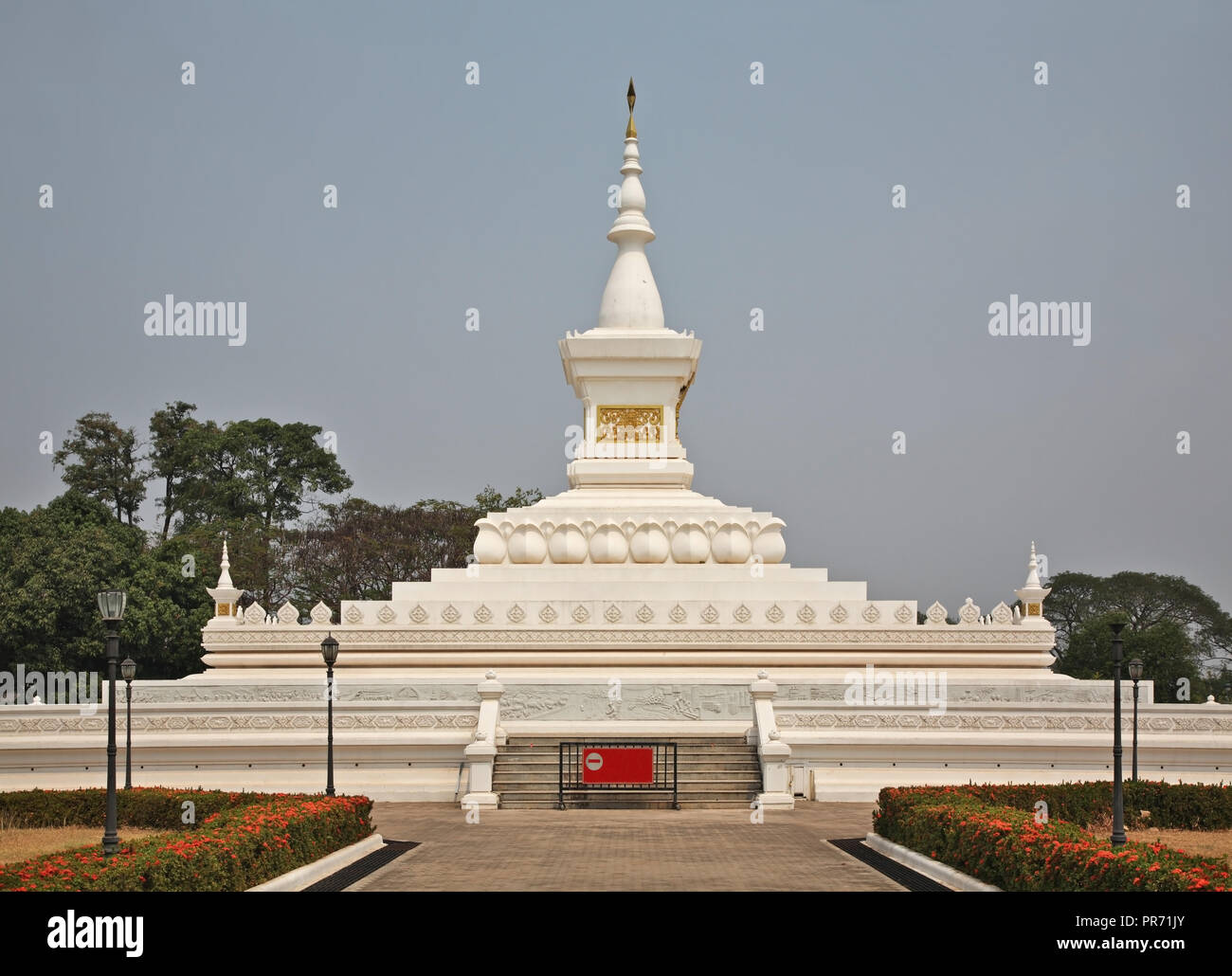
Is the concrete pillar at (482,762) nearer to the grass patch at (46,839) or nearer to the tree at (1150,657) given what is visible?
the grass patch at (46,839)

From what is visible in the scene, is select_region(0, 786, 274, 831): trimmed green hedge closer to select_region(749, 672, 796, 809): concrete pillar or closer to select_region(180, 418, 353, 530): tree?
select_region(749, 672, 796, 809): concrete pillar

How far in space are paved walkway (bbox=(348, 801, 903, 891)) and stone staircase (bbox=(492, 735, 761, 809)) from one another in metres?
0.45

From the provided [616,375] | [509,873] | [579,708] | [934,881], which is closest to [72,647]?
[616,375]

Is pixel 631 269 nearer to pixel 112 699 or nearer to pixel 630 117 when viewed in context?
pixel 630 117

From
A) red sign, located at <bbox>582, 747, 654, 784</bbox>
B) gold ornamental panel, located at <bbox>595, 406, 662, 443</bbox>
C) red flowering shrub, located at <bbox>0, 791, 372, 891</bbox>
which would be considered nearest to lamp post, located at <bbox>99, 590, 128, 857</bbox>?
red flowering shrub, located at <bbox>0, 791, 372, 891</bbox>

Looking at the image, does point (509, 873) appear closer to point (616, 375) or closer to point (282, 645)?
point (282, 645)

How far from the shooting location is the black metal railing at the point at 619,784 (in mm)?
24609

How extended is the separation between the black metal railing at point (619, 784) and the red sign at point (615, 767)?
0.07m

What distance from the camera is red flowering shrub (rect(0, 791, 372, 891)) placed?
13.4 metres

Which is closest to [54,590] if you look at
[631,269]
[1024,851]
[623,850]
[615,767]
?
[631,269]

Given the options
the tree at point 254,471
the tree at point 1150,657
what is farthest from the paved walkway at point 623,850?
the tree at point 254,471

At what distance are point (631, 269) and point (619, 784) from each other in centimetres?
1995

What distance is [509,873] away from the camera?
16.9 meters

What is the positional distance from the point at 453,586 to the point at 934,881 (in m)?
20.0
